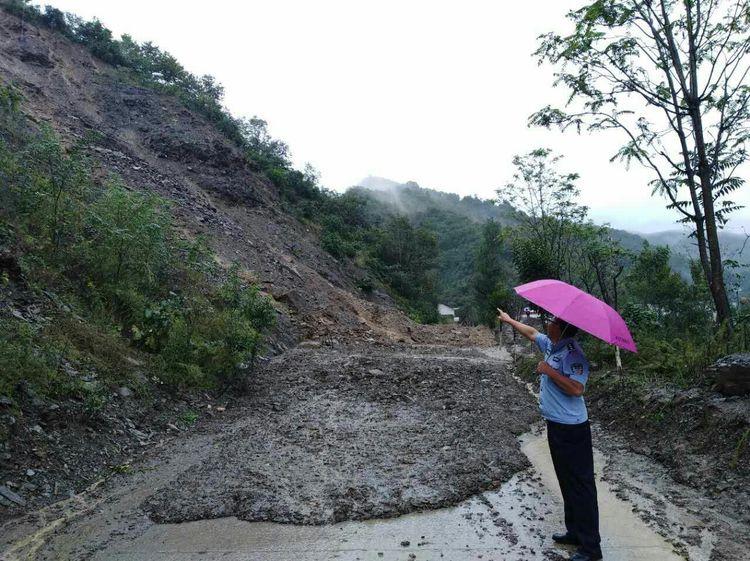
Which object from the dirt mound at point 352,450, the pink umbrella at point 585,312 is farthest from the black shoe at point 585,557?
the pink umbrella at point 585,312

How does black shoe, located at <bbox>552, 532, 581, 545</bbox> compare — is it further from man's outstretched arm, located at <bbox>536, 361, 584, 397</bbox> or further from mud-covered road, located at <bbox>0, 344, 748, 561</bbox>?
man's outstretched arm, located at <bbox>536, 361, 584, 397</bbox>

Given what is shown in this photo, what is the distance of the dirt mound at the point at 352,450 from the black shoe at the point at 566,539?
920 millimetres

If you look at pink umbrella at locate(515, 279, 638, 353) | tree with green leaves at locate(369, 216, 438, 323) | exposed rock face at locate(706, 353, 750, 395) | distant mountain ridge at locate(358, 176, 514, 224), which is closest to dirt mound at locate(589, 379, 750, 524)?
exposed rock face at locate(706, 353, 750, 395)

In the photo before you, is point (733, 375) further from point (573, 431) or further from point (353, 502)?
point (353, 502)

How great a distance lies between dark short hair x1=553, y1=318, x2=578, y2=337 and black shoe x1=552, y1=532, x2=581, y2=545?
1.32 meters

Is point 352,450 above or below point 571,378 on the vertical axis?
below

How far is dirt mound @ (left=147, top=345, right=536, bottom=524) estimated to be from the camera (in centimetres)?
387

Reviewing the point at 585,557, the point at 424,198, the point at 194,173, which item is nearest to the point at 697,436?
the point at 585,557

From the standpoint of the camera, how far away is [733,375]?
4.78 m

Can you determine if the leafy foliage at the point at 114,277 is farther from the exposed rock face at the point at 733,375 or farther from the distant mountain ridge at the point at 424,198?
the distant mountain ridge at the point at 424,198

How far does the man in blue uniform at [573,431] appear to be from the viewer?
3.01 metres

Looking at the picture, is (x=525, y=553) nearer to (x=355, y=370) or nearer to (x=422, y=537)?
(x=422, y=537)

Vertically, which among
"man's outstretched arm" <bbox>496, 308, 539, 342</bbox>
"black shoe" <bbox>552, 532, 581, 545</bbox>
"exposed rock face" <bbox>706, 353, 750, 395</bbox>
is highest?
"man's outstretched arm" <bbox>496, 308, 539, 342</bbox>

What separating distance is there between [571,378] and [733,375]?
2878 mm
